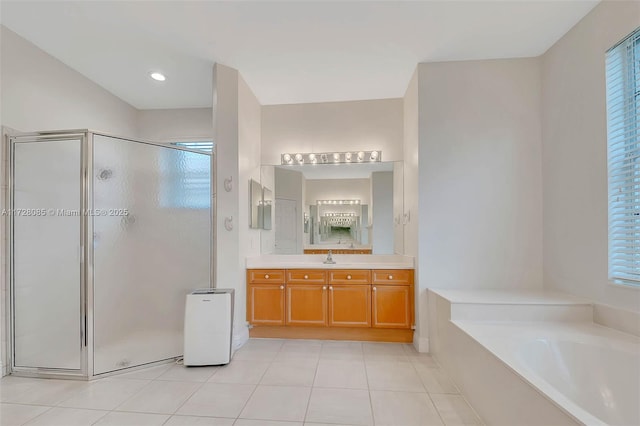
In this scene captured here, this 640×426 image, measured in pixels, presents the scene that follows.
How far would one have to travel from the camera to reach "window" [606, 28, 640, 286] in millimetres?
1850

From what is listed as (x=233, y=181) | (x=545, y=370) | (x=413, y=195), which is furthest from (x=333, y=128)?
(x=545, y=370)

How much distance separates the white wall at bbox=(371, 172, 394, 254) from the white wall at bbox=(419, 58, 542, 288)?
778 millimetres

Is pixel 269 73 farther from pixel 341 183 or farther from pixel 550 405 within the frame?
pixel 550 405

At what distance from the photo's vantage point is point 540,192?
2.69 metres

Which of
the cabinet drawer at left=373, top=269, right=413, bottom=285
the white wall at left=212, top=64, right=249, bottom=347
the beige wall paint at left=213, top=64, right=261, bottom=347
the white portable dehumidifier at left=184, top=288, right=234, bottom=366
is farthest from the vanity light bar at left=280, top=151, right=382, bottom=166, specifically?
the white portable dehumidifier at left=184, top=288, right=234, bottom=366

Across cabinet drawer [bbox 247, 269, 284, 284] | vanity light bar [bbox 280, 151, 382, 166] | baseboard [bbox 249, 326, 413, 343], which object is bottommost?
baseboard [bbox 249, 326, 413, 343]

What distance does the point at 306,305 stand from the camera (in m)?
3.05

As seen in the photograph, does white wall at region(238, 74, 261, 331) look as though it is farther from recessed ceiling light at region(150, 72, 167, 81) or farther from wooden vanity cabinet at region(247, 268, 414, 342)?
recessed ceiling light at region(150, 72, 167, 81)

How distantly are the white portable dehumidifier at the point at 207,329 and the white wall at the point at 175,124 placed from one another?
2.34 metres

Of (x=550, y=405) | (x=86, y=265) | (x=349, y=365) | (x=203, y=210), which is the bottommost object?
(x=349, y=365)

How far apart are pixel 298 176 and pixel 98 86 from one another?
98.0 inches

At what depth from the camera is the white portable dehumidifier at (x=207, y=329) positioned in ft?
8.07

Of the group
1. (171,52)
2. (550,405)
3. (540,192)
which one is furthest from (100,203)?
(540,192)

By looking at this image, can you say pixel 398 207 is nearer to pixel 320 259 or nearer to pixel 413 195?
pixel 413 195
